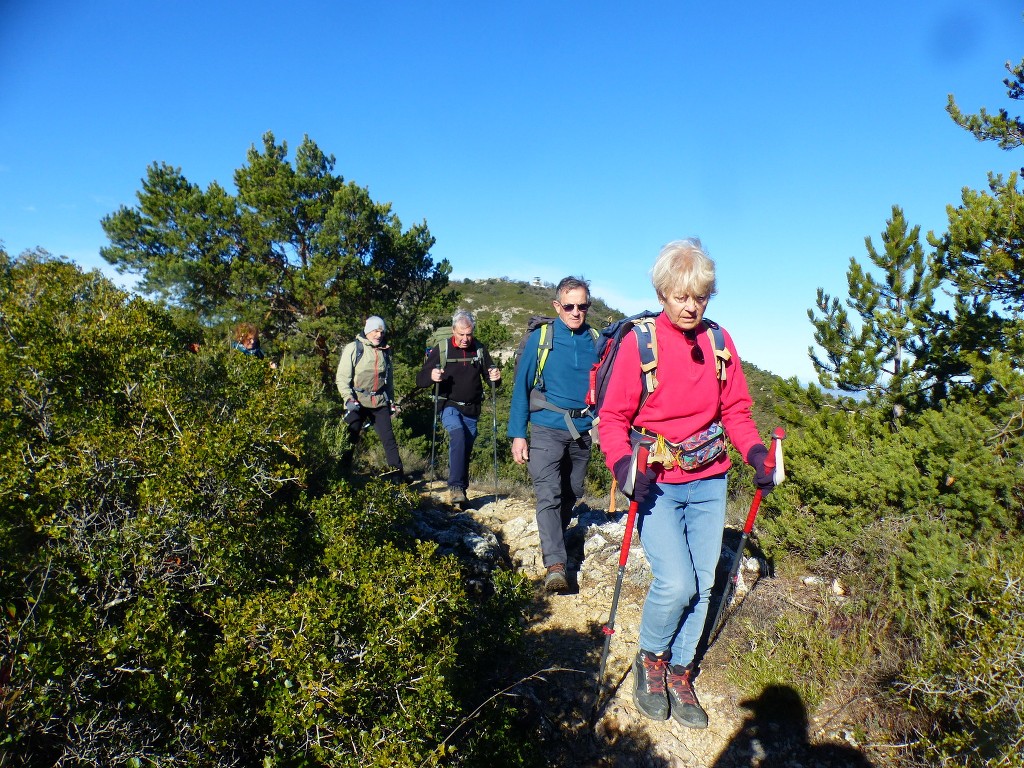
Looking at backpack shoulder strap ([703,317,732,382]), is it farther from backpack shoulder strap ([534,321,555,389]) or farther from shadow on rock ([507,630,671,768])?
shadow on rock ([507,630,671,768])

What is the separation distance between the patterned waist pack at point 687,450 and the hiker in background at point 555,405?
126 cm

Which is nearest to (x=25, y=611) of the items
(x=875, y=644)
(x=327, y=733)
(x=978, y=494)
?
(x=327, y=733)

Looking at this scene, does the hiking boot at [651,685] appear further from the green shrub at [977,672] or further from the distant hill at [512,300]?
the distant hill at [512,300]

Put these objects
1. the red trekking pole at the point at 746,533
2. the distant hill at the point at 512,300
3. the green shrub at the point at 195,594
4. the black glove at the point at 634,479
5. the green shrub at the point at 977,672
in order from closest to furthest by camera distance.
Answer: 1. the green shrub at the point at 195,594
2. the green shrub at the point at 977,672
3. the black glove at the point at 634,479
4. the red trekking pole at the point at 746,533
5. the distant hill at the point at 512,300

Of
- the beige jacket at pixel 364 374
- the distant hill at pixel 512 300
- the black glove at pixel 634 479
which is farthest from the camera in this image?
the distant hill at pixel 512 300

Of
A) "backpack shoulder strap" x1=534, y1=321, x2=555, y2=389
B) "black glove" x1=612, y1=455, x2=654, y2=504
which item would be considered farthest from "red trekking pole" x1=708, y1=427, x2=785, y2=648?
"backpack shoulder strap" x1=534, y1=321, x2=555, y2=389

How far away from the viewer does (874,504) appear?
393 cm

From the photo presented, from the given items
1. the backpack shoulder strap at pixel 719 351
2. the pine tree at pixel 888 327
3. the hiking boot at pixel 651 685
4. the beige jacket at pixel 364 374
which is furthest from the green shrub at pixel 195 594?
the pine tree at pixel 888 327

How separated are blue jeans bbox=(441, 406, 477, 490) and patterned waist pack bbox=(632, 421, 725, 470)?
3.01m

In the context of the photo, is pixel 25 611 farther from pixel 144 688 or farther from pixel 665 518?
pixel 665 518

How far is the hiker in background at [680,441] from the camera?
8.16 ft

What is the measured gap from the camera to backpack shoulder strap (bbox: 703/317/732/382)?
8.48ft

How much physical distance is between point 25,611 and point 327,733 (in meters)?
0.98

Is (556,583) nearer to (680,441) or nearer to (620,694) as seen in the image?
(620,694)
